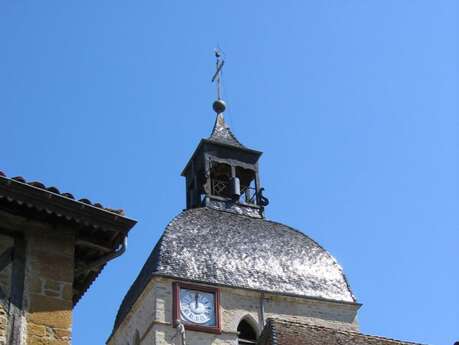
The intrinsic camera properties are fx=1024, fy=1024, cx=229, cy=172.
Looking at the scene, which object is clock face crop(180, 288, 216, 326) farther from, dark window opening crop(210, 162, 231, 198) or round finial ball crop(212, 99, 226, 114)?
round finial ball crop(212, 99, 226, 114)

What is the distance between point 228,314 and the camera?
21219 millimetres

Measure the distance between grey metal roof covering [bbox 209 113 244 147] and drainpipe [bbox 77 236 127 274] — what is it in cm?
1836

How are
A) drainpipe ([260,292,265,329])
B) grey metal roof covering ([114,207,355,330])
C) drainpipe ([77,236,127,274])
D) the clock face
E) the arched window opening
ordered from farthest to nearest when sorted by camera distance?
grey metal roof covering ([114,207,355,330]) < drainpipe ([260,292,265,329]) < the arched window opening < the clock face < drainpipe ([77,236,127,274])

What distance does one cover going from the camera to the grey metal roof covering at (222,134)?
26766mm

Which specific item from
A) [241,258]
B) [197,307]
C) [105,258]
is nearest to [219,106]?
[241,258]

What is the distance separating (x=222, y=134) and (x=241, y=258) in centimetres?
601

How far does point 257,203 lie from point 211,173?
4.67 feet

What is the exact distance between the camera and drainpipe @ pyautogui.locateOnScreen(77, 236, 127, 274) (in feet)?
26.2

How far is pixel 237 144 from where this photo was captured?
1055 inches

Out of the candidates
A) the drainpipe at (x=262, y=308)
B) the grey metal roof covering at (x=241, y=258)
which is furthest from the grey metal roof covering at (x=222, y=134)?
the drainpipe at (x=262, y=308)

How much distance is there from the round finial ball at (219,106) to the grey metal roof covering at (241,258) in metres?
5.59

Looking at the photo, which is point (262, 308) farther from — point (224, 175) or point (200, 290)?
point (224, 175)

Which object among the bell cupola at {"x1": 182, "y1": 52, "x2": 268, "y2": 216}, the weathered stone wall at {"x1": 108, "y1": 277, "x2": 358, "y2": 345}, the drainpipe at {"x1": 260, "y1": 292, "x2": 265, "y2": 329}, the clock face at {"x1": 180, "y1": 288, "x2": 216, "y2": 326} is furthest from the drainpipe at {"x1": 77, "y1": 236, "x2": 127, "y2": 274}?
the bell cupola at {"x1": 182, "y1": 52, "x2": 268, "y2": 216}

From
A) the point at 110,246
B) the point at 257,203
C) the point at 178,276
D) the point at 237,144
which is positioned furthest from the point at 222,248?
the point at 110,246
